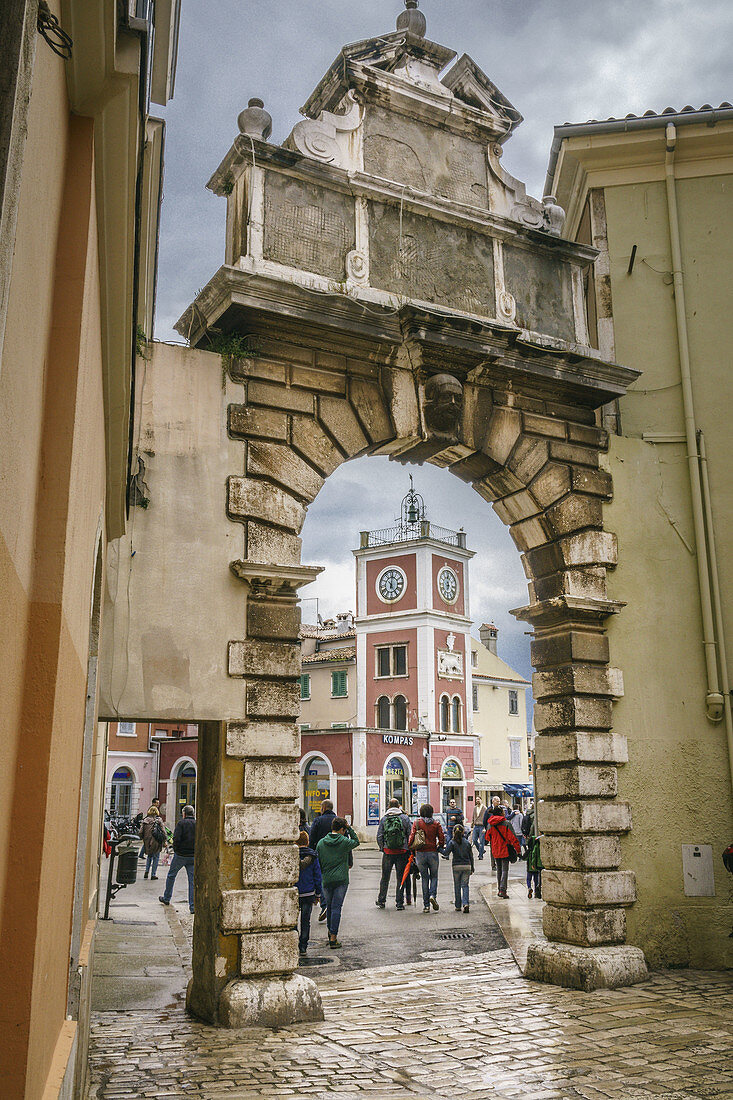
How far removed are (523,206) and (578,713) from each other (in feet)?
19.2

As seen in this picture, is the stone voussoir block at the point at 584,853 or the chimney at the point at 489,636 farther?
the chimney at the point at 489,636

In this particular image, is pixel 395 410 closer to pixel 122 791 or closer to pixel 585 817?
pixel 585 817

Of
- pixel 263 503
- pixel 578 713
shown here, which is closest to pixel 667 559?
pixel 578 713

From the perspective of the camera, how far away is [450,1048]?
6703 mm

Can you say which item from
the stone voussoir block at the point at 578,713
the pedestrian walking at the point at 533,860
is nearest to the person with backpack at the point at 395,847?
the pedestrian walking at the point at 533,860

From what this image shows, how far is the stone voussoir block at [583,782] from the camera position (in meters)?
9.22

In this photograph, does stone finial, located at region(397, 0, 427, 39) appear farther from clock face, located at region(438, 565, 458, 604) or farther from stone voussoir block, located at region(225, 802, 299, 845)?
clock face, located at region(438, 565, 458, 604)

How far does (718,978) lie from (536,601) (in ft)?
13.6

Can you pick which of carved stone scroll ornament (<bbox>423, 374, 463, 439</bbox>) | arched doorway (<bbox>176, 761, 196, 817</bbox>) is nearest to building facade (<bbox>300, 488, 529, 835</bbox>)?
arched doorway (<bbox>176, 761, 196, 817</bbox>)

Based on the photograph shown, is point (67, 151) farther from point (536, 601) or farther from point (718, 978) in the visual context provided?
point (718, 978)

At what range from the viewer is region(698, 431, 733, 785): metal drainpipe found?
10.0 metres

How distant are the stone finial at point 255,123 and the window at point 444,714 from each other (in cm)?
3342

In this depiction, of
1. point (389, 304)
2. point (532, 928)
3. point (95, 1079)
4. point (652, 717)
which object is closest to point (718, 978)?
point (652, 717)

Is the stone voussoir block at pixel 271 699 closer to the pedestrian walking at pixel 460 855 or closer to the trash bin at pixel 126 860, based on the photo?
the pedestrian walking at pixel 460 855
